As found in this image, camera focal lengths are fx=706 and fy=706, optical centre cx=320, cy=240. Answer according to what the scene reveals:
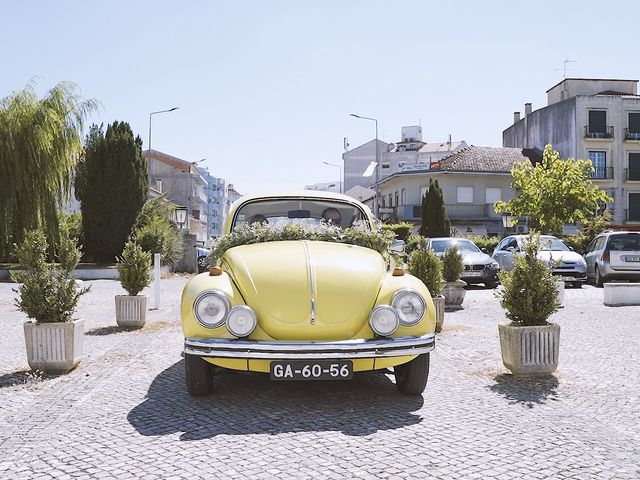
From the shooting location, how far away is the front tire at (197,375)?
5.74 meters

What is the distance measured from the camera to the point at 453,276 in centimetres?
1411

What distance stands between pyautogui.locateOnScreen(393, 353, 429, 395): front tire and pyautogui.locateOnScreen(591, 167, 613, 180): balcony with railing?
164ft

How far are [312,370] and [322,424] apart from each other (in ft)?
1.36

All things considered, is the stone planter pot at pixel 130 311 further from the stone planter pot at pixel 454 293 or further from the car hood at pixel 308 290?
the stone planter pot at pixel 454 293

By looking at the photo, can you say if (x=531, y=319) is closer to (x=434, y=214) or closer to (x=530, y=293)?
(x=530, y=293)

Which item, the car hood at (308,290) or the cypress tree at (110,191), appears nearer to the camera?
the car hood at (308,290)

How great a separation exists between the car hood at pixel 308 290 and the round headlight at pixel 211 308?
0.68 ft

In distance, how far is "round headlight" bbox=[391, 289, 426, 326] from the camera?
5.59 meters

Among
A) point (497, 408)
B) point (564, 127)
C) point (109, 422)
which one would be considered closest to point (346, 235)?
point (497, 408)

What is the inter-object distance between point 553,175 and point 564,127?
15.9 metres

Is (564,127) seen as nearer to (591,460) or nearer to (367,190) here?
(367,190)

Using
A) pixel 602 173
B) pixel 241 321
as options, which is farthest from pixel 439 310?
pixel 602 173

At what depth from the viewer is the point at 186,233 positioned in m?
34.6

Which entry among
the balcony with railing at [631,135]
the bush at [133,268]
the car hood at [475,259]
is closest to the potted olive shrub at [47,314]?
the bush at [133,268]
